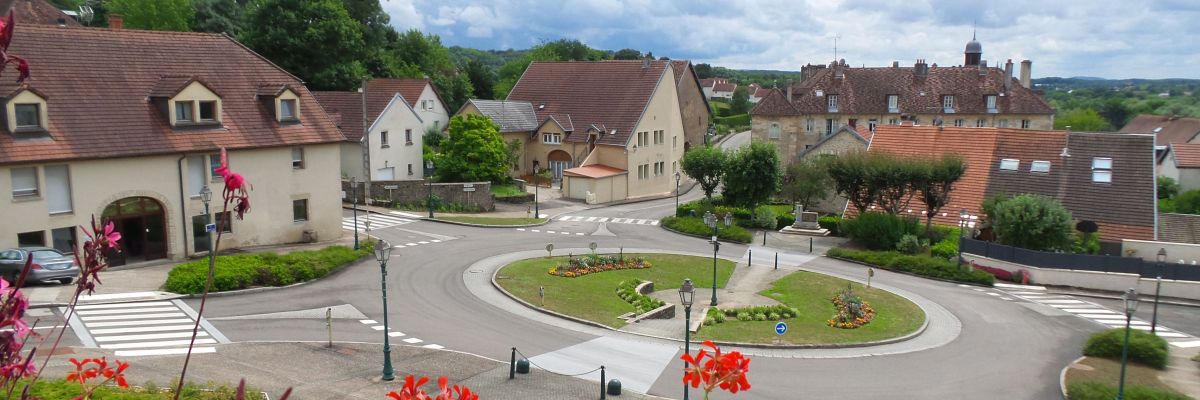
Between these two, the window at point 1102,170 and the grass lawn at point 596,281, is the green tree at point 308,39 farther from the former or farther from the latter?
the window at point 1102,170

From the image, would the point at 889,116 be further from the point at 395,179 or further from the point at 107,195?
the point at 107,195

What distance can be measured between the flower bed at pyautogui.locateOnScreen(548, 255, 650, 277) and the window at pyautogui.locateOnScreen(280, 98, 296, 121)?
1417cm

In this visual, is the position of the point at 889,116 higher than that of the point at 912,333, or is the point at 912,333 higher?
the point at 889,116

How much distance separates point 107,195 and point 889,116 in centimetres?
6215

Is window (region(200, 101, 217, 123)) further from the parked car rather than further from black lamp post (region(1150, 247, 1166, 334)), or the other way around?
black lamp post (region(1150, 247, 1166, 334))

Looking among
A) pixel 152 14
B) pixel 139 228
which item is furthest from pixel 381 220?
pixel 152 14

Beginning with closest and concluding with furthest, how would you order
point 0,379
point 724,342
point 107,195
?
point 0,379 < point 724,342 < point 107,195

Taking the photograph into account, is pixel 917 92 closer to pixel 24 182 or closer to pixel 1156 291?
pixel 1156 291

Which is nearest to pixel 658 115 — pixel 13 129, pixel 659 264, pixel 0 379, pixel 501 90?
pixel 659 264

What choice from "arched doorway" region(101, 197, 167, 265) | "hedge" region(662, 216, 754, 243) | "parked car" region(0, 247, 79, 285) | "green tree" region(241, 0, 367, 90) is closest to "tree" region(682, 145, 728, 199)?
"hedge" region(662, 216, 754, 243)

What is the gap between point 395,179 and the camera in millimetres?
56594

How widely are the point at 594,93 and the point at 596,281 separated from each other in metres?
35.8

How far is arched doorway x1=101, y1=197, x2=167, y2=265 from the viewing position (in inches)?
1277

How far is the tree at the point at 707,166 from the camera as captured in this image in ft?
176
